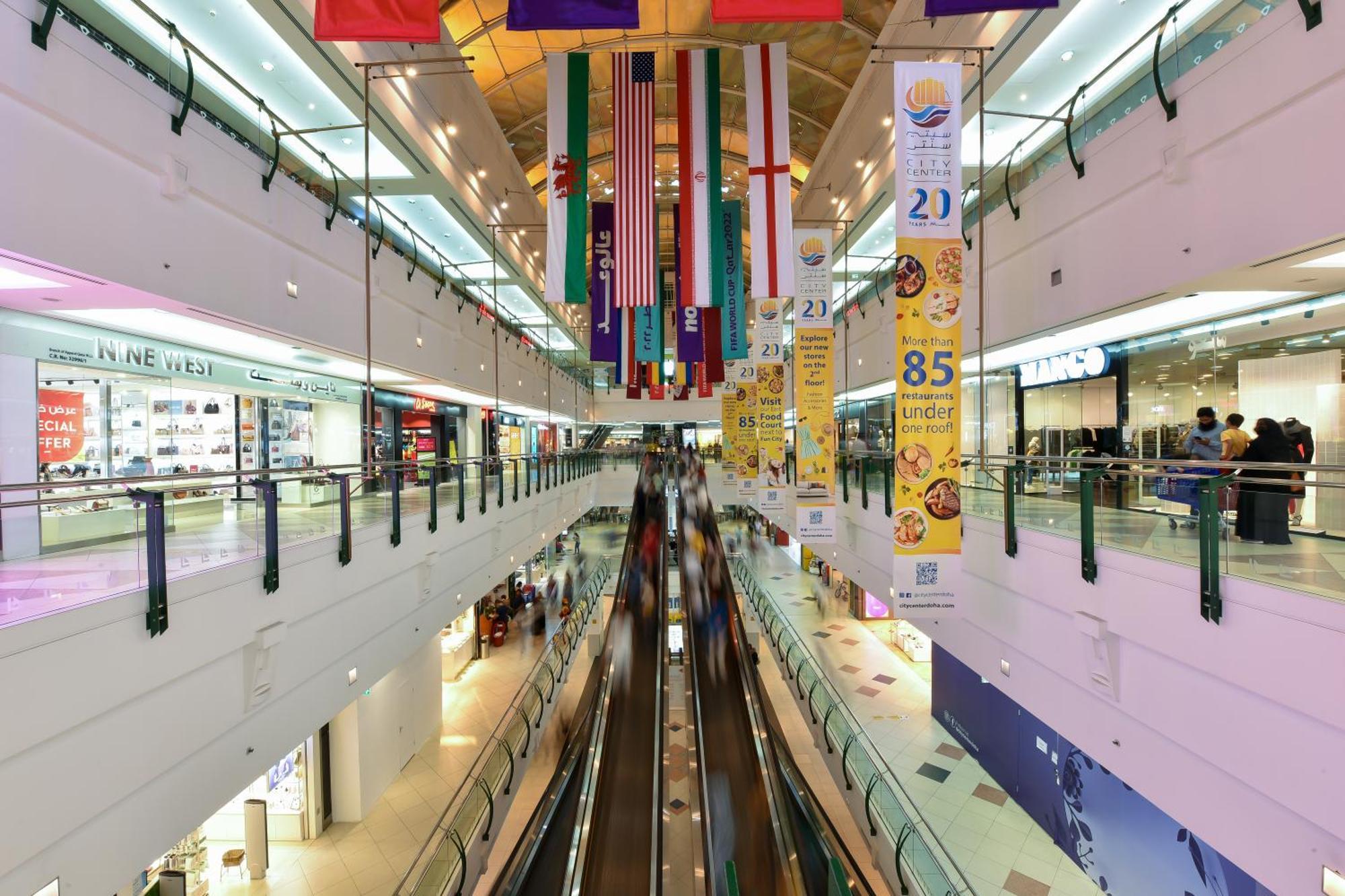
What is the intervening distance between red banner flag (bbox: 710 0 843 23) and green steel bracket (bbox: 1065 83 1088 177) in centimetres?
388

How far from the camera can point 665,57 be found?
16.6 m

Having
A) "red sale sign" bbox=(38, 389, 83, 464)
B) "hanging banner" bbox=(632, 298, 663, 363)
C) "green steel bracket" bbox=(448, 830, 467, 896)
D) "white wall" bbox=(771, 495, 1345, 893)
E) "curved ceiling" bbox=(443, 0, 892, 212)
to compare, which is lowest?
"green steel bracket" bbox=(448, 830, 467, 896)

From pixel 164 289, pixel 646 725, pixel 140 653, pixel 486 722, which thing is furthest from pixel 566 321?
pixel 140 653

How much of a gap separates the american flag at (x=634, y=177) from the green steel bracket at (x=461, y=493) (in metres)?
4.43

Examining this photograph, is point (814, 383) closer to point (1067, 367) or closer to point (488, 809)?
point (1067, 367)

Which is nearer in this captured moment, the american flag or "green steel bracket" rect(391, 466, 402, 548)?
the american flag

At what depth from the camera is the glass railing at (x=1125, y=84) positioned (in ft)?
16.0

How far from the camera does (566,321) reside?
25.9 meters

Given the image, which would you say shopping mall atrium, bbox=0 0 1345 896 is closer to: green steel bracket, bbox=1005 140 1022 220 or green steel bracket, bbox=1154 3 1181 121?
green steel bracket, bbox=1154 3 1181 121

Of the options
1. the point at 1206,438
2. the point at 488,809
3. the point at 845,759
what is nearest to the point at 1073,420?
the point at 1206,438

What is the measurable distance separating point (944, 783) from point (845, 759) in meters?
3.20

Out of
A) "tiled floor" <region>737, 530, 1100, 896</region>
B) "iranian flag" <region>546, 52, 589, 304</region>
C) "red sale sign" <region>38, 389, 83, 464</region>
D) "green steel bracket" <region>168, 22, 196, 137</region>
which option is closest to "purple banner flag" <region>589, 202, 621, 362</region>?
"iranian flag" <region>546, 52, 589, 304</region>

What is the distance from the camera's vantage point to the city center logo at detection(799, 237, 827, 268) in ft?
35.0

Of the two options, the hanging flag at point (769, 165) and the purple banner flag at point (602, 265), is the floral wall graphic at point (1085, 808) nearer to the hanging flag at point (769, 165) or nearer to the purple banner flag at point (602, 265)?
the hanging flag at point (769, 165)
